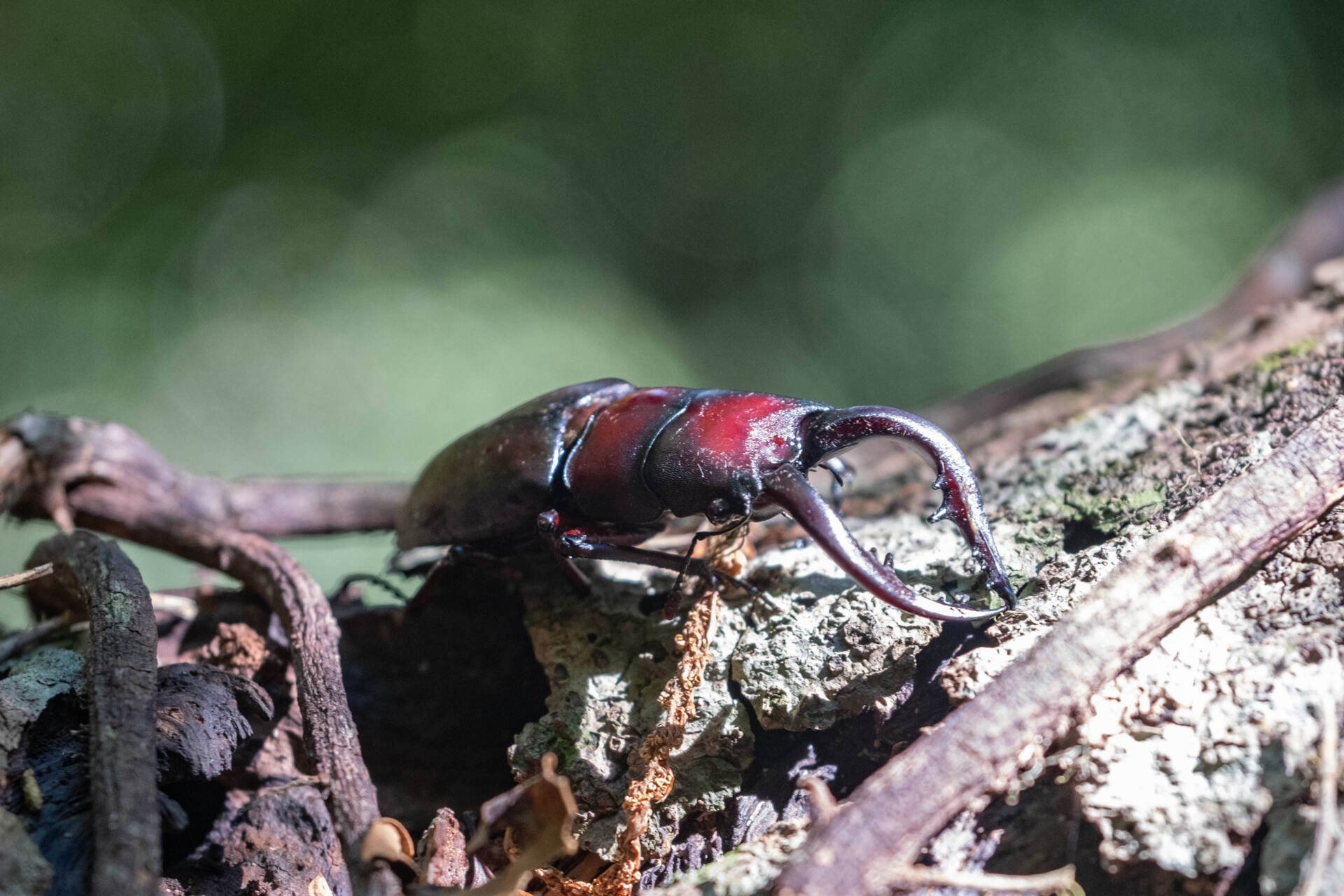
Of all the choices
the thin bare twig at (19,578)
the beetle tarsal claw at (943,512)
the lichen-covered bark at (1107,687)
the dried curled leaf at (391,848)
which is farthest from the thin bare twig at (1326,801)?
the thin bare twig at (19,578)

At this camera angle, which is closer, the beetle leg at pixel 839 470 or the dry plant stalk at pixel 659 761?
the dry plant stalk at pixel 659 761

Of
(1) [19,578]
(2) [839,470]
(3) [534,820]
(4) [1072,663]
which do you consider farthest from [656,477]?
(1) [19,578]

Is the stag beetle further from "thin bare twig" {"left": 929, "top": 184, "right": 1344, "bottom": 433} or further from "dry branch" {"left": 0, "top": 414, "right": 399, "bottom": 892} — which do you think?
"thin bare twig" {"left": 929, "top": 184, "right": 1344, "bottom": 433}

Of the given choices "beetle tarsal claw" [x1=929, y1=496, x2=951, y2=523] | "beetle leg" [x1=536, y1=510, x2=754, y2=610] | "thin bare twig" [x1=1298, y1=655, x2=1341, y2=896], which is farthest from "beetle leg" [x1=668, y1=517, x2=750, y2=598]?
"thin bare twig" [x1=1298, y1=655, x2=1341, y2=896]

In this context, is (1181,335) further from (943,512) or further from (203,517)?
(203,517)

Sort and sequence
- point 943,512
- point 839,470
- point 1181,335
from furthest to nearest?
point 1181,335
point 839,470
point 943,512

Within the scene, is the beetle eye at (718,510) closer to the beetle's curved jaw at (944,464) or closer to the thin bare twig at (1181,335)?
the beetle's curved jaw at (944,464)

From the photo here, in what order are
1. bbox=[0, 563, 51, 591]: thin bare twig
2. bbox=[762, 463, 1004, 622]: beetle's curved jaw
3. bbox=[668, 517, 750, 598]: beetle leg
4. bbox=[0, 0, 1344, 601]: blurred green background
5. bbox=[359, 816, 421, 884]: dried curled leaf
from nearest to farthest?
bbox=[359, 816, 421, 884]: dried curled leaf < bbox=[762, 463, 1004, 622]: beetle's curved jaw < bbox=[0, 563, 51, 591]: thin bare twig < bbox=[668, 517, 750, 598]: beetle leg < bbox=[0, 0, 1344, 601]: blurred green background
